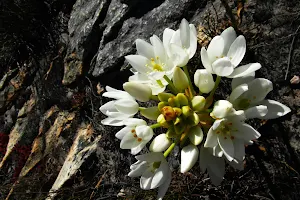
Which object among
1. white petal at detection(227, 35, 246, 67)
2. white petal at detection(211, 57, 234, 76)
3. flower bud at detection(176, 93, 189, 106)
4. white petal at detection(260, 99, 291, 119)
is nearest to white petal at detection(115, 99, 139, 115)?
flower bud at detection(176, 93, 189, 106)

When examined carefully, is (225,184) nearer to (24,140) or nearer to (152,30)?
(152,30)

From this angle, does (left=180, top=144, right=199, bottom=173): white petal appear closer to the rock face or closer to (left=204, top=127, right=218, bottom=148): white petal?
(left=204, top=127, right=218, bottom=148): white petal

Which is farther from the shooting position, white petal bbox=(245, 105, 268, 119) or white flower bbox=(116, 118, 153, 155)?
white flower bbox=(116, 118, 153, 155)

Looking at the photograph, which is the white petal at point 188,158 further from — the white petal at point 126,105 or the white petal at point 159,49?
the white petal at point 159,49

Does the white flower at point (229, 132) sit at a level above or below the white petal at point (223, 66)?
below

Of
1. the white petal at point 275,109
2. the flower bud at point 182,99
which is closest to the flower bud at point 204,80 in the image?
the flower bud at point 182,99

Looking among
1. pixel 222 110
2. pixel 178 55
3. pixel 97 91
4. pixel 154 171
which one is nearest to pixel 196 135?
pixel 222 110

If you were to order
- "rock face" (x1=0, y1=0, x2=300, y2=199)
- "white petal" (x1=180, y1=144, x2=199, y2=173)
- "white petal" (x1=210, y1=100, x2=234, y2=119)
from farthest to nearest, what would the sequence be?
"rock face" (x1=0, y1=0, x2=300, y2=199) < "white petal" (x1=180, y1=144, x2=199, y2=173) < "white petal" (x1=210, y1=100, x2=234, y2=119)

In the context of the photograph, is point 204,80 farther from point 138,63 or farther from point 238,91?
point 138,63
